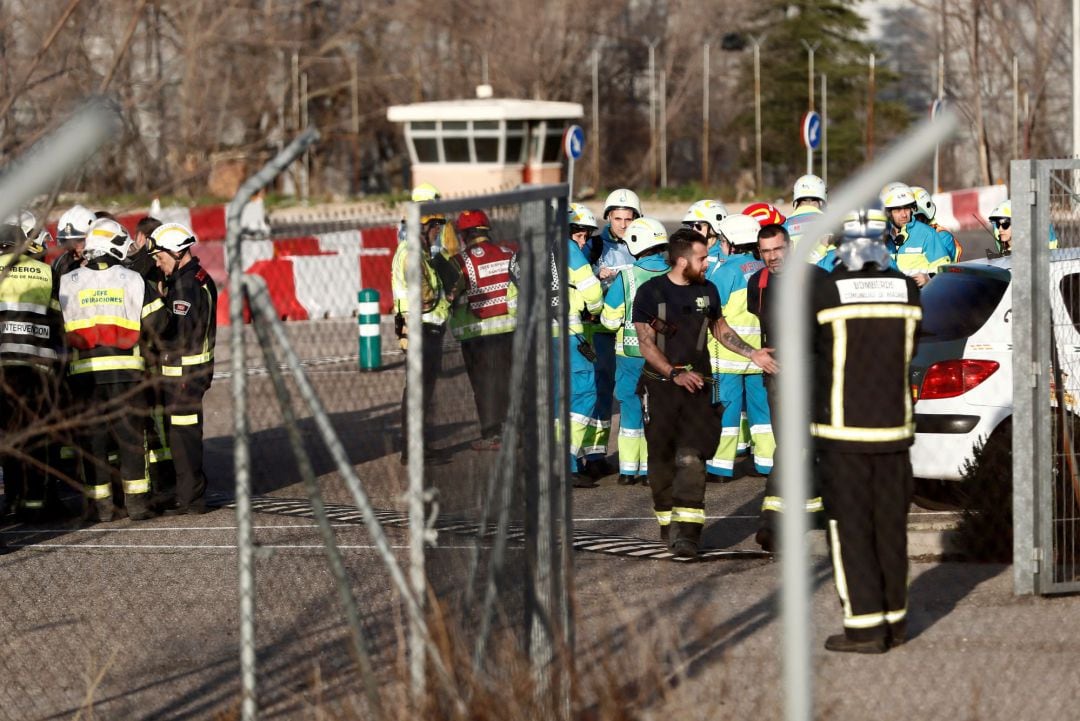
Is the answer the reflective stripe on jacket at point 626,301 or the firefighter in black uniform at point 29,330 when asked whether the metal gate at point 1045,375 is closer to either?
the reflective stripe on jacket at point 626,301

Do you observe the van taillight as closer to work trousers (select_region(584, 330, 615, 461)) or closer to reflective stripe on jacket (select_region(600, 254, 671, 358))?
reflective stripe on jacket (select_region(600, 254, 671, 358))

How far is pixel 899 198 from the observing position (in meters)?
12.5

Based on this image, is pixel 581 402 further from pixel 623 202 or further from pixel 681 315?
pixel 681 315

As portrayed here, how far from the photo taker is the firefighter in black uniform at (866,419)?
6820 mm

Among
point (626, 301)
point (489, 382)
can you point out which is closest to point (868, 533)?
point (489, 382)

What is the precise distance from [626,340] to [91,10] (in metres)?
5.58

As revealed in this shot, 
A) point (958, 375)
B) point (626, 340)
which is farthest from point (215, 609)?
point (958, 375)

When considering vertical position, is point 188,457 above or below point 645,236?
below

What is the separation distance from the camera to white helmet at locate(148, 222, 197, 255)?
10.4 m

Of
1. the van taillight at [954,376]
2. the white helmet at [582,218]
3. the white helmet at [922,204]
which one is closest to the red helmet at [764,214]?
the white helmet at [582,218]

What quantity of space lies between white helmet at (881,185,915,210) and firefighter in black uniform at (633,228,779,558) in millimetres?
3995

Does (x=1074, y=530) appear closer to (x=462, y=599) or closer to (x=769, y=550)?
(x=769, y=550)

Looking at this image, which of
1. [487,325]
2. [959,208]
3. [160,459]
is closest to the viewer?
[487,325]

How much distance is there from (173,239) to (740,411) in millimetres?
3638
